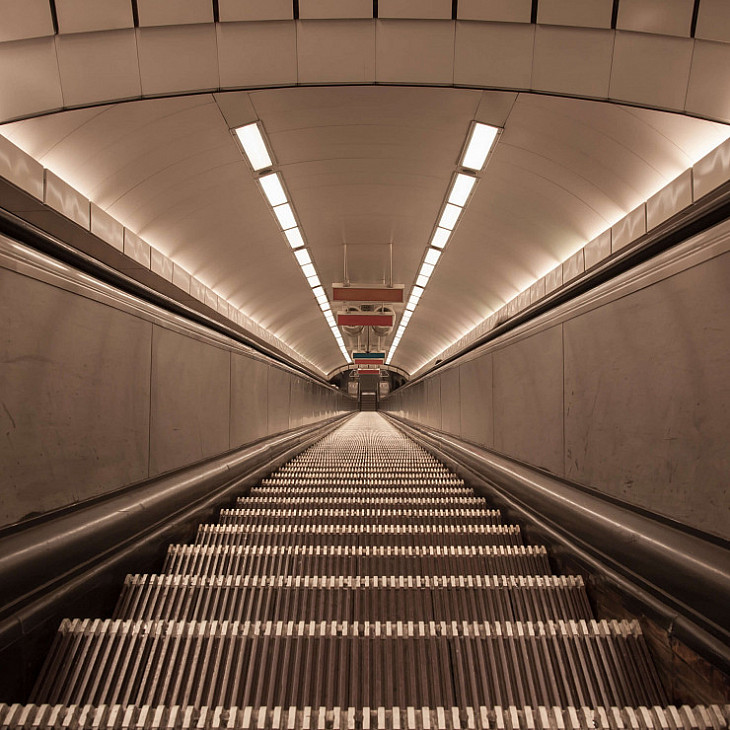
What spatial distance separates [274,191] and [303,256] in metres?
3.17

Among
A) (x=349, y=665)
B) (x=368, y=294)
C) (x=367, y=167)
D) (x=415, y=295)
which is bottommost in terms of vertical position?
(x=349, y=665)

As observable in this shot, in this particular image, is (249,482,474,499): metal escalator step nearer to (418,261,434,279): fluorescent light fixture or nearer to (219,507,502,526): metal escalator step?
(219,507,502,526): metal escalator step

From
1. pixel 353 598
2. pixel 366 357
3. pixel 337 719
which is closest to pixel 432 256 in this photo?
pixel 353 598

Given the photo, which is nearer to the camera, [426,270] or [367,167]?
[367,167]

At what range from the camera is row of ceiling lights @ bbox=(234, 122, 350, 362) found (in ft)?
19.4

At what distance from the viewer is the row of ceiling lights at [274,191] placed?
233 inches

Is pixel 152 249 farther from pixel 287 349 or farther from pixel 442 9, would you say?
pixel 287 349

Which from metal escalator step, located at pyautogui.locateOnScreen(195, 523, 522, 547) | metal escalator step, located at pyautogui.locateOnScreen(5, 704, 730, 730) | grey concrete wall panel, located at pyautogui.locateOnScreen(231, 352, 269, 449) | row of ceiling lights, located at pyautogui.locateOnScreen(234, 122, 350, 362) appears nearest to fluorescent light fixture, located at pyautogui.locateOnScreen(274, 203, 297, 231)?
row of ceiling lights, located at pyautogui.locateOnScreen(234, 122, 350, 362)

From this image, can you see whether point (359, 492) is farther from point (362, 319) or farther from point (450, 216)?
point (362, 319)

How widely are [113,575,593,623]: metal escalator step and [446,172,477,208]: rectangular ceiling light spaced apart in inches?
237

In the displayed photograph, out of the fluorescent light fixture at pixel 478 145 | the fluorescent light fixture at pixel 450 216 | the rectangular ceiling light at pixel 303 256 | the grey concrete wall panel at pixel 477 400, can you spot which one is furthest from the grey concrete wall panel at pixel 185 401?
the rectangular ceiling light at pixel 303 256

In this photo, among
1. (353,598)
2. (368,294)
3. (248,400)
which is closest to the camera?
(353,598)

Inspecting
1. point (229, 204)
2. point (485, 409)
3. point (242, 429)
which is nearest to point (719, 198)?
point (485, 409)

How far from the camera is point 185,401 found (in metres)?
3.94
